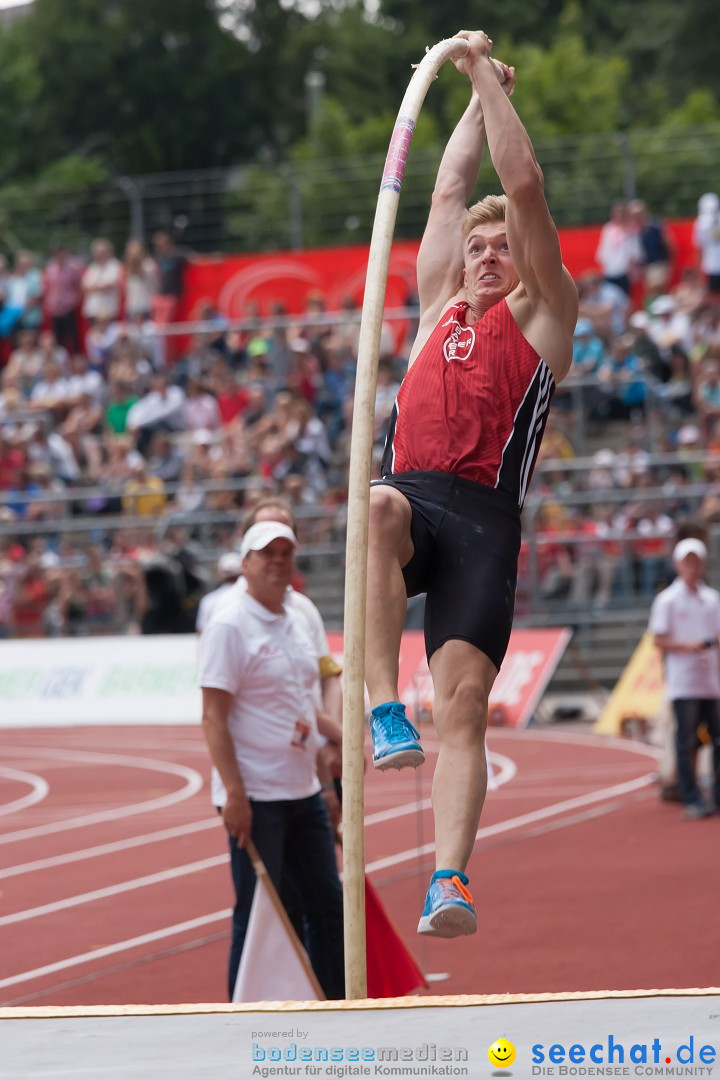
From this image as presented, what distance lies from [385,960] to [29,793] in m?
8.49

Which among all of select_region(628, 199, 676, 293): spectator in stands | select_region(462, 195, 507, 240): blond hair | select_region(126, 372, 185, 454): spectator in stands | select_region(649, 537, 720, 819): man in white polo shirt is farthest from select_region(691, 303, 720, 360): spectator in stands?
select_region(462, 195, 507, 240): blond hair

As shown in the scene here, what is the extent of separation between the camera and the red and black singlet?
5.08m

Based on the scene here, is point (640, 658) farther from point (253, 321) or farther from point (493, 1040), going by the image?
point (493, 1040)

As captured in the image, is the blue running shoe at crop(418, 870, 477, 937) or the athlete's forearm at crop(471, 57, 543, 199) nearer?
the blue running shoe at crop(418, 870, 477, 937)

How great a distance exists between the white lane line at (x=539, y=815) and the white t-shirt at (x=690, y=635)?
1.36 meters

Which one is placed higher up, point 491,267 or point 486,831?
point 491,267

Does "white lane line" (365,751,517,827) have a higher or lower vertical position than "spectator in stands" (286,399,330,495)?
lower

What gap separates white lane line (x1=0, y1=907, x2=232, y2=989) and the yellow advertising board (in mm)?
7126

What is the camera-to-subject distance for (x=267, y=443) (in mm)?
20344

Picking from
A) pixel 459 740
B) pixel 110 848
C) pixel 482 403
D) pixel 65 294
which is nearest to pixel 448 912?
pixel 459 740

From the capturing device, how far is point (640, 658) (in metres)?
16.5

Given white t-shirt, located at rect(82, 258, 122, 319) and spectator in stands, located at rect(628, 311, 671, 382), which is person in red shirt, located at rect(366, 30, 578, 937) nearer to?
spectator in stands, located at rect(628, 311, 671, 382)

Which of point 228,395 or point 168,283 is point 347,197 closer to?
point 168,283

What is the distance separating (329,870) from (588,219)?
65.7 feet
